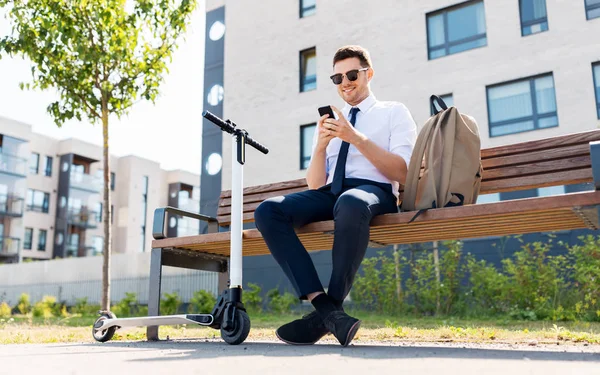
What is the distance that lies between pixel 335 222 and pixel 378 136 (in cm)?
78

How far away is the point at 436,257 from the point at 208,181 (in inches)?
321

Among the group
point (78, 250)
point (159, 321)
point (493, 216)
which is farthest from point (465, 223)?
point (78, 250)

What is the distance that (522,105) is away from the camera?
1249 cm

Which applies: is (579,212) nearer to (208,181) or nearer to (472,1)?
(472,1)

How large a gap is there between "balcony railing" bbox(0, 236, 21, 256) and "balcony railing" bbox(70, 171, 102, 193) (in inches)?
208

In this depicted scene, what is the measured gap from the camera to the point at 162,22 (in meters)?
8.52

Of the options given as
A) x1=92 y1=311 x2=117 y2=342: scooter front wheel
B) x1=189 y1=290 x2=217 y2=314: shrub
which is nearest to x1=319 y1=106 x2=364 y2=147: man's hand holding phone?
x1=92 y1=311 x2=117 y2=342: scooter front wheel

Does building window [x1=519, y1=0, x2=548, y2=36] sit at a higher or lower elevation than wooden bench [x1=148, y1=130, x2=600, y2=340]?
higher

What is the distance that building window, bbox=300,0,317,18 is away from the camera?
623 inches

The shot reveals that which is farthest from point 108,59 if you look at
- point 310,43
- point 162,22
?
point 310,43

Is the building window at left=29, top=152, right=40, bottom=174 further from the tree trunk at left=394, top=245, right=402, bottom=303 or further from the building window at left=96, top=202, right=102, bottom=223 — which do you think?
the tree trunk at left=394, top=245, right=402, bottom=303

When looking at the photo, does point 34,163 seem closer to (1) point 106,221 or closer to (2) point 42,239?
(2) point 42,239

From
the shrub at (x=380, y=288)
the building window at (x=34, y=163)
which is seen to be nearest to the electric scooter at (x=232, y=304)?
the shrub at (x=380, y=288)

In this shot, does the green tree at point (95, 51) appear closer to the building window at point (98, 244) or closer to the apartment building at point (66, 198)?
the apartment building at point (66, 198)
